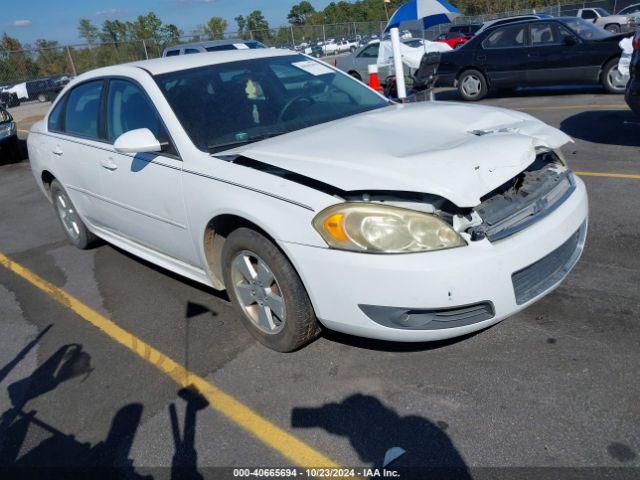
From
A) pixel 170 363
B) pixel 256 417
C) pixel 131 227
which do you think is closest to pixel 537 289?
pixel 256 417

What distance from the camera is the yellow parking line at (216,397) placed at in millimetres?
2539

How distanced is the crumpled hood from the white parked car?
0.03 ft

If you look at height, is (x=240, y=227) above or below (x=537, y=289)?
above

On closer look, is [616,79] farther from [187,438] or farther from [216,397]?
[187,438]

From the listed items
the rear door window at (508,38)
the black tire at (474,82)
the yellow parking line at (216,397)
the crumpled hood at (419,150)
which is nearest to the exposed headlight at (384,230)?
the crumpled hood at (419,150)

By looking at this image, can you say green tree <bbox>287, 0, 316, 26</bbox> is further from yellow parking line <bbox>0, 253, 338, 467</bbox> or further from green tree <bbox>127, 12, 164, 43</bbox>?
yellow parking line <bbox>0, 253, 338, 467</bbox>

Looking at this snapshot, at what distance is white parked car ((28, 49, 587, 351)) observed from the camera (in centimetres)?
263

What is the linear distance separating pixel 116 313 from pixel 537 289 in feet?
9.67

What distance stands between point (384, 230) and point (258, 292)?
956 mm

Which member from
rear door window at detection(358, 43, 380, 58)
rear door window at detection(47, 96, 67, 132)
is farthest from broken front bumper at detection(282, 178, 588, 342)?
rear door window at detection(358, 43, 380, 58)

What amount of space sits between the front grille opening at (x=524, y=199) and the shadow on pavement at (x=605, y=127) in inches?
166

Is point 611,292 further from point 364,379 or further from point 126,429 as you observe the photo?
point 126,429

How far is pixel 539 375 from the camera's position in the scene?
282 centimetres

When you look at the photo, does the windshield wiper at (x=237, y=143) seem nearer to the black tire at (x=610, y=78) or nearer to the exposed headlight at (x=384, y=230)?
the exposed headlight at (x=384, y=230)
